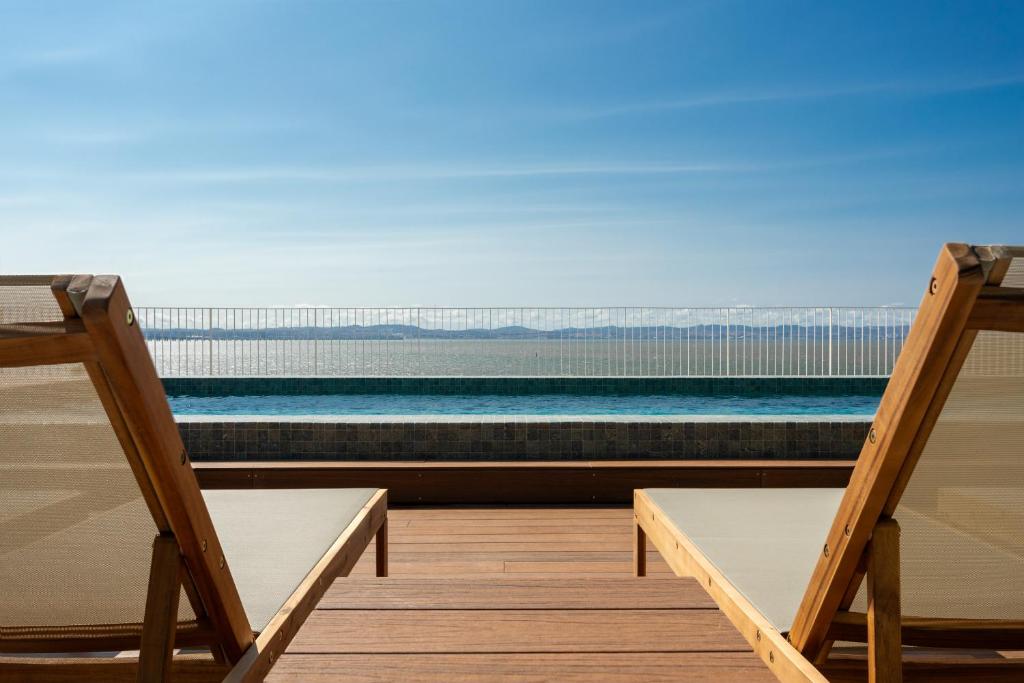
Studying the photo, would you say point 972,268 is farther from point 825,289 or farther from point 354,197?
point 825,289

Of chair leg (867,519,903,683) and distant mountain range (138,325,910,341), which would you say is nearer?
chair leg (867,519,903,683)

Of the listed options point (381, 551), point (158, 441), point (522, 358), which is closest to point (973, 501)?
point (158, 441)

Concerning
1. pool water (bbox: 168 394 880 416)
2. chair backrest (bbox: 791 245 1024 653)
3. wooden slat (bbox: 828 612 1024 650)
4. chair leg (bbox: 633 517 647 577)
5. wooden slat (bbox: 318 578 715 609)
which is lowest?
pool water (bbox: 168 394 880 416)

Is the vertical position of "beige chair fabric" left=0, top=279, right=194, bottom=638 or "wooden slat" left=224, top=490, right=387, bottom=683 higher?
"beige chair fabric" left=0, top=279, right=194, bottom=638

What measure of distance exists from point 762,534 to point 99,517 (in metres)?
1.28

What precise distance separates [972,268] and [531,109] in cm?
1429

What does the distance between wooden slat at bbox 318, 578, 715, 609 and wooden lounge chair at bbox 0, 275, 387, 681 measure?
21 cm

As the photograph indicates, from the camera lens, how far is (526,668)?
929mm

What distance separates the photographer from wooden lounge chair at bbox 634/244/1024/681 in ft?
2.15

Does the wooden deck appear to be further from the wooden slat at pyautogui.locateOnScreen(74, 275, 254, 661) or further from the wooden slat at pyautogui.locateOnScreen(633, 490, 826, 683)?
the wooden slat at pyautogui.locateOnScreen(74, 275, 254, 661)

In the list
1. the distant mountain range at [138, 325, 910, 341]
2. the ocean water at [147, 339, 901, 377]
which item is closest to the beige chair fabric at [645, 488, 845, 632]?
the ocean water at [147, 339, 901, 377]

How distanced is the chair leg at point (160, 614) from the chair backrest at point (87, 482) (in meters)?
0.02

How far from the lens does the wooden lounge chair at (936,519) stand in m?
0.66

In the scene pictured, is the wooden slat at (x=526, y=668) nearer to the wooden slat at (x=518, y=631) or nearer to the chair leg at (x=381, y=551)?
the wooden slat at (x=518, y=631)
